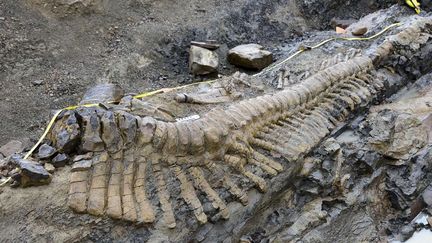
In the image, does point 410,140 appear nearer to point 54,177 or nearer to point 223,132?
point 223,132

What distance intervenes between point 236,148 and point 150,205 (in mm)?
1054

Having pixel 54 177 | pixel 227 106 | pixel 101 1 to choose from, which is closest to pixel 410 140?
pixel 227 106

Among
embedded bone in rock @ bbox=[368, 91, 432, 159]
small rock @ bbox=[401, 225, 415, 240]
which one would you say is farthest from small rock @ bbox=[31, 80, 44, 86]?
small rock @ bbox=[401, 225, 415, 240]

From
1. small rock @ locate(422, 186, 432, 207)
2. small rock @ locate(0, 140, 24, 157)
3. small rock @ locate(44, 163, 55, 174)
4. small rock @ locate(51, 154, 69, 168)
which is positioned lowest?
small rock @ locate(422, 186, 432, 207)

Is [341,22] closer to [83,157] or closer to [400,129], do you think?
[400,129]

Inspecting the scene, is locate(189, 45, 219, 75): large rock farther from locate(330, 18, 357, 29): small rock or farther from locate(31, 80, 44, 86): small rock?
locate(330, 18, 357, 29): small rock

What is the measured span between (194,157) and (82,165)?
3.22 feet

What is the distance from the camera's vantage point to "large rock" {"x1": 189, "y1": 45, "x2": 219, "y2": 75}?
7.59 m

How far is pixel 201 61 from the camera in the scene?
760 centimetres

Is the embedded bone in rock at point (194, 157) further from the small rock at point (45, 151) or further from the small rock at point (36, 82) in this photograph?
the small rock at point (36, 82)

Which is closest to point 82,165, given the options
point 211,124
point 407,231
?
point 211,124

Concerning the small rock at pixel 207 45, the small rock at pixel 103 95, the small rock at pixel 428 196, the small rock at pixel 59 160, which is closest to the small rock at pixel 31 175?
the small rock at pixel 59 160

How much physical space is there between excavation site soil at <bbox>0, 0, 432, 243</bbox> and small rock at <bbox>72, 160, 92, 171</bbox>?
1cm

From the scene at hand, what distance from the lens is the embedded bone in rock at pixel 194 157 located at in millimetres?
3760
